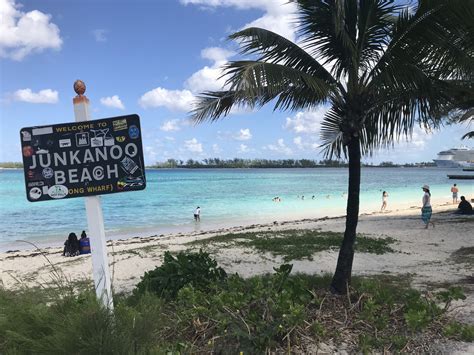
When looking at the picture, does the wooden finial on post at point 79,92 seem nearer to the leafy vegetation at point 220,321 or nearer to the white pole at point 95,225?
the white pole at point 95,225

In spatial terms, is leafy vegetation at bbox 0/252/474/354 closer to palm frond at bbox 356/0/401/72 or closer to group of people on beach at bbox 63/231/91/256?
palm frond at bbox 356/0/401/72

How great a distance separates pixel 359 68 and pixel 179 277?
3.43m

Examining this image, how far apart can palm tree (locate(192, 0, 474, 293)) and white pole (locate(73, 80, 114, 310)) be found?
1.56 meters

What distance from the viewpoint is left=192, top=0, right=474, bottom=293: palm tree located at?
4.80 m

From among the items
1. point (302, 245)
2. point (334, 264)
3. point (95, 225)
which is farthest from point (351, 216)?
point (302, 245)

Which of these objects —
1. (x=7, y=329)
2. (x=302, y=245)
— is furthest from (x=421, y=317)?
(x=302, y=245)

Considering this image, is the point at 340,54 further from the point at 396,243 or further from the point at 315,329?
the point at 396,243

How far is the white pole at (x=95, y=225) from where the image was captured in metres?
3.59

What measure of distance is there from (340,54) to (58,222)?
24.6 meters

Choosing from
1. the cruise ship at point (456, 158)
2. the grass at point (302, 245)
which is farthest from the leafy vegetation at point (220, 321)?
the cruise ship at point (456, 158)

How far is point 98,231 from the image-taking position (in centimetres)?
363

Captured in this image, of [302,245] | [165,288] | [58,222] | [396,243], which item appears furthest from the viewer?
[58,222]

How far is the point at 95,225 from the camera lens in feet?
11.9

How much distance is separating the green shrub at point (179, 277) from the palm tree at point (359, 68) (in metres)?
1.63
